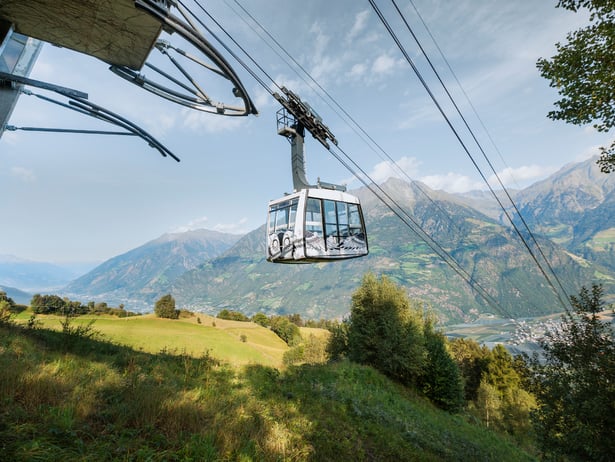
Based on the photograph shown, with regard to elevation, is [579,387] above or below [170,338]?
above

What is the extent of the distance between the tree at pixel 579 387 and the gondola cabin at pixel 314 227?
26.8 ft

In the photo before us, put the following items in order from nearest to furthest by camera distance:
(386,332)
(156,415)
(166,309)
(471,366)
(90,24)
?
(90,24), (156,415), (386,332), (471,366), (166,309)

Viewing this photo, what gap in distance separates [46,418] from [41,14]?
5.53 m

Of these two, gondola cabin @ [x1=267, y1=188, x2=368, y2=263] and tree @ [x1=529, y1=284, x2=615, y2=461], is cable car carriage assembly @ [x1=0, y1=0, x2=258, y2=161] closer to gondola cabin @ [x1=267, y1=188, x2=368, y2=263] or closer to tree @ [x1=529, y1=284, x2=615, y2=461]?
gondola cabin @ [x1=267, y1=188, x2=368, y2=263]

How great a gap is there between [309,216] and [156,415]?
8177 mm

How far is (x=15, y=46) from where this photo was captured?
505 centimetres

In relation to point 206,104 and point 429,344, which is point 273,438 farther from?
point 429,344

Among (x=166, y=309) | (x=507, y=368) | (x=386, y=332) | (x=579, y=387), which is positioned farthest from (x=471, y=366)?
(x=166, y=309)

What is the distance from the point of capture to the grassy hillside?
3.44 metres

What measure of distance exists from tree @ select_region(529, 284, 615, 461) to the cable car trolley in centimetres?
817

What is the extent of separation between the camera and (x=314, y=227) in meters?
11.4

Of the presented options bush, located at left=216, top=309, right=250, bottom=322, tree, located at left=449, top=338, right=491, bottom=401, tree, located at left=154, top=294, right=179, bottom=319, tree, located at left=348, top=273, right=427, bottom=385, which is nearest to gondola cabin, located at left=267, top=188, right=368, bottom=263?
tree, located at left=348, top=273, right=427, bottom=385

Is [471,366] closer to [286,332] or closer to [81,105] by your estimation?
[286,332]

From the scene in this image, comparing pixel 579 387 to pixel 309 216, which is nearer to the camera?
pixel 579 387
